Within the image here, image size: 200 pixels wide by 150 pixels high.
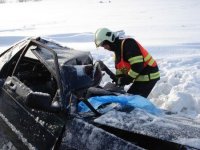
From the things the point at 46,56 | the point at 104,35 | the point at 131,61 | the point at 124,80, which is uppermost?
the point at 46,56

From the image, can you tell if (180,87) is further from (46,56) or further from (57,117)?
(57,117)

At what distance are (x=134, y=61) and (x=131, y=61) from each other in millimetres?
48

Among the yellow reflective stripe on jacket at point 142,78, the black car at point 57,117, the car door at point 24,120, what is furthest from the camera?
the yellow reflective stripe on jacket at point 142,78

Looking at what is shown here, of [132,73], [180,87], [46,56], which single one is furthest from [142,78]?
[46,56]

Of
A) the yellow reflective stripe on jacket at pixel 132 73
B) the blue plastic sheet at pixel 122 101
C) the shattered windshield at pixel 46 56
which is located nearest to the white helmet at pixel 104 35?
the yellow reflective stripe on jacket at pixel 132 73

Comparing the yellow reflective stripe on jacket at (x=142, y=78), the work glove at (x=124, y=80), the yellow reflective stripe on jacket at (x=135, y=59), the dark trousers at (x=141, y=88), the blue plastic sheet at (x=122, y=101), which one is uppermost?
the blue plastic sheet at (x=122, y=101)

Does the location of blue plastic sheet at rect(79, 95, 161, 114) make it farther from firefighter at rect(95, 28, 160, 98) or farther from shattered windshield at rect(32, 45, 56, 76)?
firefighter at rect(95, 28, 160, 98)

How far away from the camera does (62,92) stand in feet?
10.1

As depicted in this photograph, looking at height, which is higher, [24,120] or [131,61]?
[24,120]

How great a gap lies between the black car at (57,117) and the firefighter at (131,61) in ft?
5.58

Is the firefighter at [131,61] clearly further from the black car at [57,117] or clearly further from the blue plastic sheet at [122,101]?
the blue plastic sheet at [122,101]

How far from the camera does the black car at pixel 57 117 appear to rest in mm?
2732

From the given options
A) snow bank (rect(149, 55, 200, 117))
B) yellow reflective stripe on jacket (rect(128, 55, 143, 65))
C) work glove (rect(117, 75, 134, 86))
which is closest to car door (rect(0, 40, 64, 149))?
work glove (rect(117, 75, 134, 86))

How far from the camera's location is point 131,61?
5.62 meters
